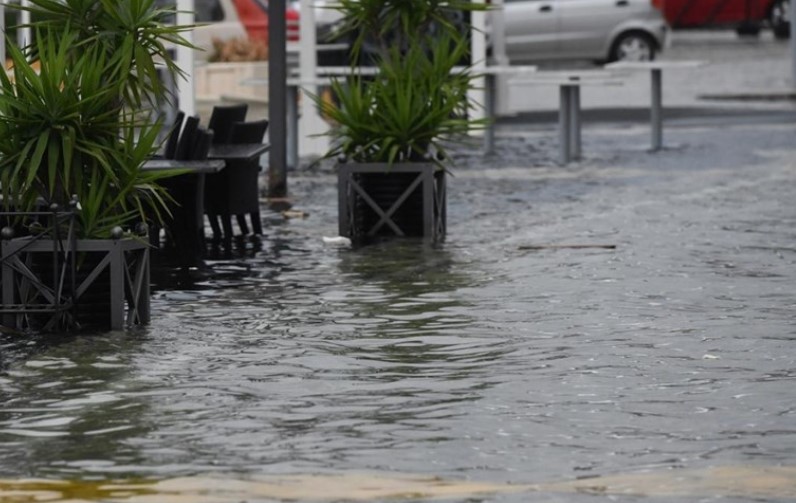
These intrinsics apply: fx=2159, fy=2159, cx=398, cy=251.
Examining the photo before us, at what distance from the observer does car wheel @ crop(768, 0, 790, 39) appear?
44.0 metres

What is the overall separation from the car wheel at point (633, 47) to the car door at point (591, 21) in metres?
0.25

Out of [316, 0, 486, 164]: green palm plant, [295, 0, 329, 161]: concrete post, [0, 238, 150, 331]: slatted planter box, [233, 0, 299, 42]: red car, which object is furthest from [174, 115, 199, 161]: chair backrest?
[233, 0, 299, 42]: red car

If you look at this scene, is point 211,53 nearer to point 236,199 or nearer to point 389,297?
point 236,199

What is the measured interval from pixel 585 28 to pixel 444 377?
1103 inches

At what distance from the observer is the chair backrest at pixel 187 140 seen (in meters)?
13.8

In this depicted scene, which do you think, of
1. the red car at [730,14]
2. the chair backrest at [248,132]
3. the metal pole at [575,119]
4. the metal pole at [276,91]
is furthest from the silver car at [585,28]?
the chair backrest at [248,132]

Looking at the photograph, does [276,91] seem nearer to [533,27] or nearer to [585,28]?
[533,27]

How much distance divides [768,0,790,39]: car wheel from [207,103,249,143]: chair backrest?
1173 inches

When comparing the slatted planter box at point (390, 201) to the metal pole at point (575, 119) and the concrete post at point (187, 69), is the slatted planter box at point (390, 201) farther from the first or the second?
the metal pole at point (575, 119)

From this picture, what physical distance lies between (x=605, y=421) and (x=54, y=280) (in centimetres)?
327

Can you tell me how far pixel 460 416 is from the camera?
7.94m

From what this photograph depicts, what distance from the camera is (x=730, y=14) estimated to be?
140ft

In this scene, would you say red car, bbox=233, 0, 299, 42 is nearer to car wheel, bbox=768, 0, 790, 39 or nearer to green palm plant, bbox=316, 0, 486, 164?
green palm plant, bbox=316, 0, 486, 164

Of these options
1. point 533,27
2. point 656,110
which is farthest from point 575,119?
point 533,27
